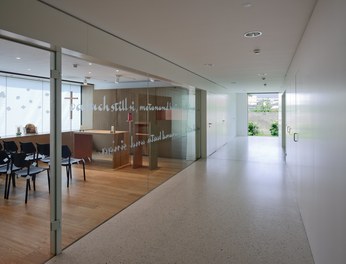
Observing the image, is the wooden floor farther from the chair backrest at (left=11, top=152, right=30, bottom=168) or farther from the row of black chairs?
the chair backrest at (left=11, top=152, right=30, bottom=168)

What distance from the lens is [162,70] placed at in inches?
198

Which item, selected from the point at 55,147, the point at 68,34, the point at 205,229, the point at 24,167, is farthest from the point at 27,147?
the point at 205,229

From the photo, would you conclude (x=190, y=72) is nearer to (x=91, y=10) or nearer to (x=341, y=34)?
(x=91, y=10)

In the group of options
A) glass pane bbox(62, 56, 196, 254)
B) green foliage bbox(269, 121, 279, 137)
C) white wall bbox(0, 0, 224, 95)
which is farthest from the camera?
green foliage bbox(269, 121, 279, 137)

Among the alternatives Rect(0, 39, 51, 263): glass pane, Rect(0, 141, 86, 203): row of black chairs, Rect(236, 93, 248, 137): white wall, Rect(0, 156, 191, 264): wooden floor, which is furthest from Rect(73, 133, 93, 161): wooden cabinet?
Rect(236, 93, 248, 137): white wall

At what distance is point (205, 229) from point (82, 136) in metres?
2.22

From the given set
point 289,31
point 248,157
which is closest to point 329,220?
point 289,31

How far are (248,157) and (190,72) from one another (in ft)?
12.3

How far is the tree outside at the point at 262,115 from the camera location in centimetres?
1544

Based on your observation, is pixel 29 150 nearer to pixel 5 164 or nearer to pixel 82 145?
pixel 5 164

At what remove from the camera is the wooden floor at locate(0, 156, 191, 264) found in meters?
2.94

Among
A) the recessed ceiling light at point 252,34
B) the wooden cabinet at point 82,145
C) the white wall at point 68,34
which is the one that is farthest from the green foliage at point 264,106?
the wooden cabinet at point 82,145

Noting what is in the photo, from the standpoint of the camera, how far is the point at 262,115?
15.6 meters

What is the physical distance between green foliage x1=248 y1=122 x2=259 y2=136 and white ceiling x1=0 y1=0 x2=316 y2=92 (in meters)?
11.5
